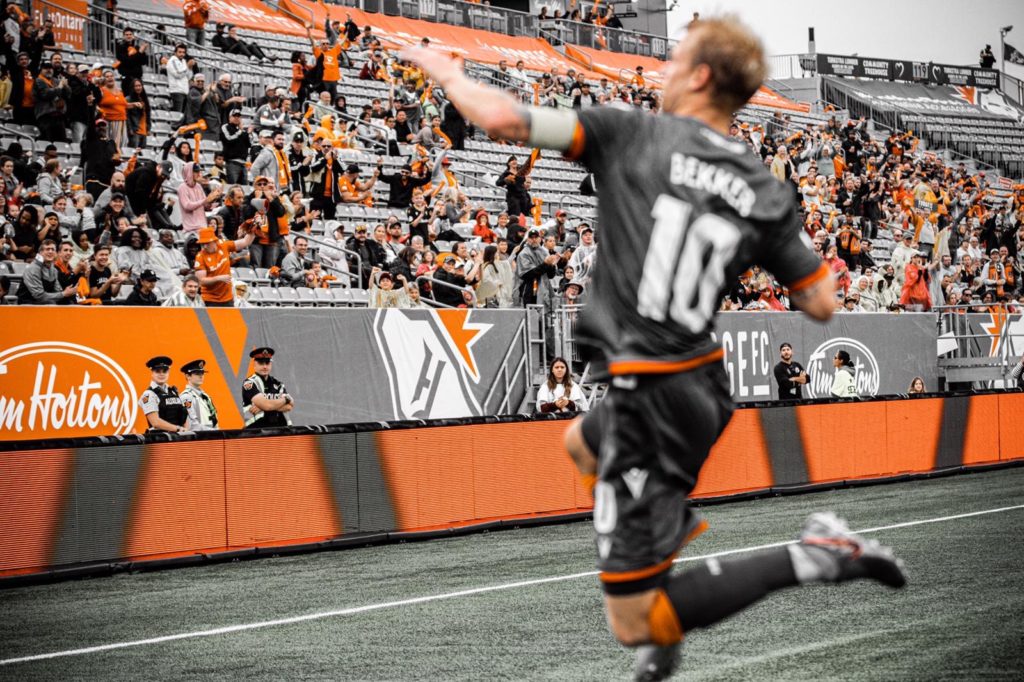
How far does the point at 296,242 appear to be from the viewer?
742 inches

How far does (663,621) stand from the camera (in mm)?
4043

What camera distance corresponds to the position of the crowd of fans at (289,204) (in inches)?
653

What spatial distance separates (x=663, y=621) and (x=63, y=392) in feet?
37.1

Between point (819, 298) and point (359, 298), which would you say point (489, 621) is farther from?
point (359, 298)

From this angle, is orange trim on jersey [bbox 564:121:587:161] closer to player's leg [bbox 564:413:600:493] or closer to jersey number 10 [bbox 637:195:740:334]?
jersey number 10 [bbox 637:195:740:334]

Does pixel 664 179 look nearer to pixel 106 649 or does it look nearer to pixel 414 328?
pixel 106 649

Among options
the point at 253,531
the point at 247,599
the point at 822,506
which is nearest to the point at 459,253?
the point at 822,506

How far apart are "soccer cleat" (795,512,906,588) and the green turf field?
2.36m

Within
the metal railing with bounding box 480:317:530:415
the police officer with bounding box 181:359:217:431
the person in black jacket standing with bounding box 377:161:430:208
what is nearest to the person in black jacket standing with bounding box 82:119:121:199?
the police officer with bounding box 181:359:217:431

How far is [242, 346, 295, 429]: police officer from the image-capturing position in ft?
47.4

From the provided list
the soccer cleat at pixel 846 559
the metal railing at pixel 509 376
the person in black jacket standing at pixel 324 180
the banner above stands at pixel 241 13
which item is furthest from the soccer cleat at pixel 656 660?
the banner above stands at pixel 241 13

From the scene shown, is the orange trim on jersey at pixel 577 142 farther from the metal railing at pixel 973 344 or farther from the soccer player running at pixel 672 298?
the metal railing at pixel 973 344

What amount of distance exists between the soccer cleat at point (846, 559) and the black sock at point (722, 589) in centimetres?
7

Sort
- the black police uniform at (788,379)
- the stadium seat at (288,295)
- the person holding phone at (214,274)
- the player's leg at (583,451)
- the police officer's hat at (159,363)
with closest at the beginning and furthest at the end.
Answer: the player's leg at (583,451), the police officer's hat at (159,363), the person holding phone at (214,274), the stadium seat at (288,295), the black police uniform at (788,379)
